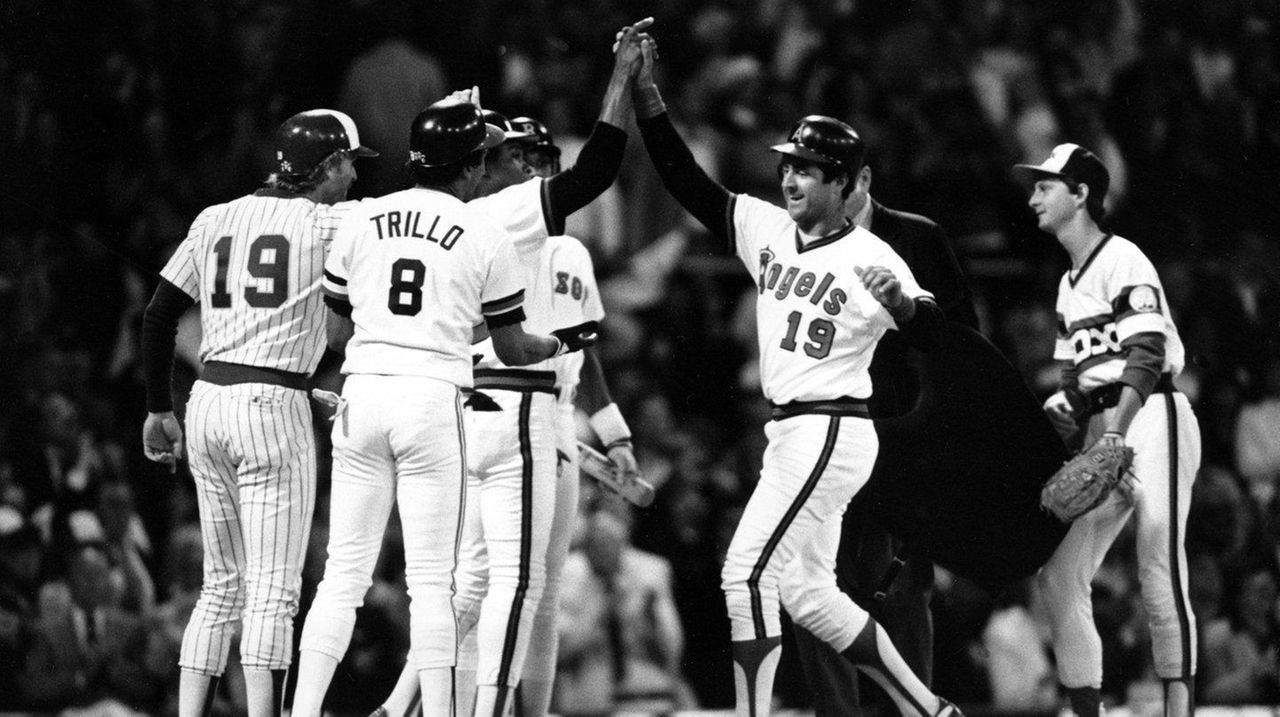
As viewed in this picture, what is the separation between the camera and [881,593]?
256 inches

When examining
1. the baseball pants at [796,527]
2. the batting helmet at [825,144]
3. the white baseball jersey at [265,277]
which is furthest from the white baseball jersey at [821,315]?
the white baseball jersey at [265,277]

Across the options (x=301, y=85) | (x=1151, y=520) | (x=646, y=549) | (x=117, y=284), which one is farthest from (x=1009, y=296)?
(x=117, y=284)

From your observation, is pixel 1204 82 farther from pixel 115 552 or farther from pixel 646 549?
pixel 115 552

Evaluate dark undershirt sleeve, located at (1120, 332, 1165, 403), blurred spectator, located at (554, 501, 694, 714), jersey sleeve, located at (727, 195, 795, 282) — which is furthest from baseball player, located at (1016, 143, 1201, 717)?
blurred spectator, located at (554, 501, 694, 714)

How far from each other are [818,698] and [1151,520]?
1436mm

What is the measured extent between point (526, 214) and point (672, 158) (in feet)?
1.84

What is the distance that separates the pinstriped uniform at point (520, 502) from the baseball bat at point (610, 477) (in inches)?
23.6

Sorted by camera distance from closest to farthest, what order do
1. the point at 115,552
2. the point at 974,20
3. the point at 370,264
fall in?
the point at 370,264
the point at 115,552
the point at 974,20

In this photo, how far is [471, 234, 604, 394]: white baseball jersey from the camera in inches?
241

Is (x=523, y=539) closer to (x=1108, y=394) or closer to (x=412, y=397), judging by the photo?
(x=412, y=397)

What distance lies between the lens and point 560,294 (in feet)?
20.3

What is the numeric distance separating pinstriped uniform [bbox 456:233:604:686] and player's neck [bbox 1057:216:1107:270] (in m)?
1.97

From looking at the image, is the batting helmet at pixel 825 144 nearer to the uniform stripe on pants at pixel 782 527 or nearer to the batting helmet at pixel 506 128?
the uniform stripe on pants at pixel 782 527

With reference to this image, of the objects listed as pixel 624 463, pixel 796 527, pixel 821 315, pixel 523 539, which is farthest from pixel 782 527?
pixel 624 463
